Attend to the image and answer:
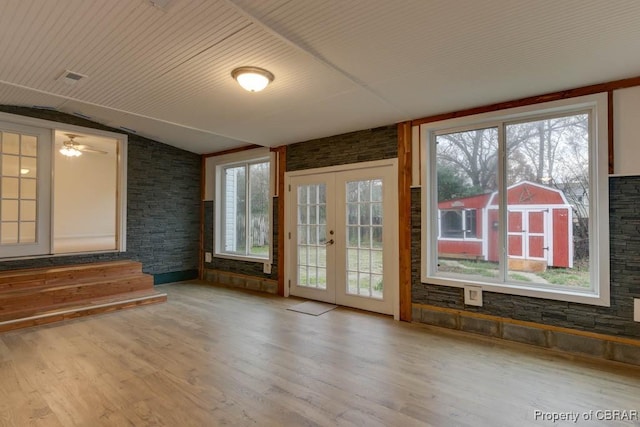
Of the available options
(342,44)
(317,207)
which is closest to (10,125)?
(317,207)

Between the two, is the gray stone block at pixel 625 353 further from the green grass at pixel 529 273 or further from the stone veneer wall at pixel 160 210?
the stone veneer wall at pixel 160 210

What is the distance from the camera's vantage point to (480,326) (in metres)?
3.50

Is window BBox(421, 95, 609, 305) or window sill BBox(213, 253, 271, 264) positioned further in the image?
window sill BBox(213, 253, 271, 264)

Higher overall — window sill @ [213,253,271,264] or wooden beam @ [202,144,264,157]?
wooden beam @ [202,144,264,157]

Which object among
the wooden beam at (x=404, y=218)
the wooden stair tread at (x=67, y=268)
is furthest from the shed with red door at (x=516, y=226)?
the wooden stair tread at (x=67, y=268)

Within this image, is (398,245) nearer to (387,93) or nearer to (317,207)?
(317,207)

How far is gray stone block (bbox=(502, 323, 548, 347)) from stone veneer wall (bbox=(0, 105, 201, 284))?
544 cm

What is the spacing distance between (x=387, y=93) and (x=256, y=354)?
2.77 meters

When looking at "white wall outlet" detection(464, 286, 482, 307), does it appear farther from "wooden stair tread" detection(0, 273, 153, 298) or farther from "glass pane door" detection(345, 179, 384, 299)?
"wooden stair tread" detection(0, 273, 153, 298)

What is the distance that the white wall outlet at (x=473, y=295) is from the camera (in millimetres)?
3502

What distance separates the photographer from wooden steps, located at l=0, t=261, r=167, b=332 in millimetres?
3898

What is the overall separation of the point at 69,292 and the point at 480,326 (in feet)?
16.6

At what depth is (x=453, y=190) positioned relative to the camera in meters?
3.83

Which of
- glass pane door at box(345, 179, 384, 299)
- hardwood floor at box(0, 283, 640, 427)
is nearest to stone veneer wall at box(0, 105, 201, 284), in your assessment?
hardwood floor at box(0, 283, 640, 427)
